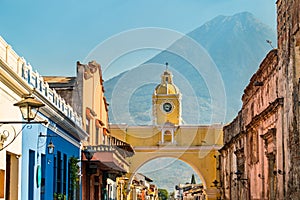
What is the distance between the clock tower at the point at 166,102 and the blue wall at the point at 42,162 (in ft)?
113

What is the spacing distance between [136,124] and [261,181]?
1132 inches

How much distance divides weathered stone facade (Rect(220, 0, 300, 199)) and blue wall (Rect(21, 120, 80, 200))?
6028mm

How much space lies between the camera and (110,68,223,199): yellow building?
49.4 meters

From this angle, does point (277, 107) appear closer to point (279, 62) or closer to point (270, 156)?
point (279, 62)

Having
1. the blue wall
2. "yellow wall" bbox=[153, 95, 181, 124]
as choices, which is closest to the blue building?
the blue wall

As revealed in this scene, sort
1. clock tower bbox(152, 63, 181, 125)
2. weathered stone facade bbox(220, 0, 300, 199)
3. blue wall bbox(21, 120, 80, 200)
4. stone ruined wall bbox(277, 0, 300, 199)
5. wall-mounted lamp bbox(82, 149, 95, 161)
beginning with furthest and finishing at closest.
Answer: clock tower bbox(152, 63, 181, 125)
wall-mounted lamp bbox(82, 149, 95, 161)
weathered stone facade bbox(220, 0, 300, 199)
stone ruined wall bbox(277, 0, 300, 199)
blue wall bbox(21, 120, 80, 200)

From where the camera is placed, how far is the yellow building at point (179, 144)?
4941cm

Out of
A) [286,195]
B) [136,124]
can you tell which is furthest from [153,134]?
[286,195]

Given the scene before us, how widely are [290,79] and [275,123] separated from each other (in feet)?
10.2

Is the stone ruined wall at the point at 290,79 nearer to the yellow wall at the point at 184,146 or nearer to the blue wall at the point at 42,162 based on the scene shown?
the blue wall at the point at 42,162

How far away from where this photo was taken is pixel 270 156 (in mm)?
20812

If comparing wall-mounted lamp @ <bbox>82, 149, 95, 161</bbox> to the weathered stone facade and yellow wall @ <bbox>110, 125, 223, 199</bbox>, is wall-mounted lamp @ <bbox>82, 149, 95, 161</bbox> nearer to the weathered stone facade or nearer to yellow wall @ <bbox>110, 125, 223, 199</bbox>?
the weathered stone facade

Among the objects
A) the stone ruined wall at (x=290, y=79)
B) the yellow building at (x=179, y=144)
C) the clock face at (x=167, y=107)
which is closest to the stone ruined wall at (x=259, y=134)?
the stone ruined wall at (x=290, y=79)

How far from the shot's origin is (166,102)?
5862 cm
